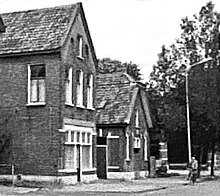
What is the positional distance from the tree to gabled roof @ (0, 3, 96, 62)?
1540 cm

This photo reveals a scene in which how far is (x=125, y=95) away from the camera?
4531cm

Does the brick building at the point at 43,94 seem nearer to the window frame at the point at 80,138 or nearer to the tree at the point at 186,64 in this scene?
the window frame at the point at 80,138

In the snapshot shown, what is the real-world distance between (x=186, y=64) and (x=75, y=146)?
18023 mm

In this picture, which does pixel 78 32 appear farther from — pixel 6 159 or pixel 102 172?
pixel 102 172

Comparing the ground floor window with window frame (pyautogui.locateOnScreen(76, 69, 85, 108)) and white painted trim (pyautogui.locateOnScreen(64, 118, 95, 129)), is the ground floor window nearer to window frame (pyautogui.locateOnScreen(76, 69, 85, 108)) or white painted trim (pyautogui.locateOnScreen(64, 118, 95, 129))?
white painted trim (pyautogui.locateOnScreen(64, 118, 95, 129))

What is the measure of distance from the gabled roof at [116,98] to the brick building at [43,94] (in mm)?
7871

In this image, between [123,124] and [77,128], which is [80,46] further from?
[123,124]

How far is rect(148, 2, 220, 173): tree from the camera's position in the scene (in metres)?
49.1

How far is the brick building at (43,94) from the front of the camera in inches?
1303

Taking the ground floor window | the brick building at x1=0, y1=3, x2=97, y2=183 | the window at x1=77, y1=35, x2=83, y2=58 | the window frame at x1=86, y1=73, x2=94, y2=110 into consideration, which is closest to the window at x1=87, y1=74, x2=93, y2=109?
the window frame at x1=86, y1=73, x2=94, y2=110

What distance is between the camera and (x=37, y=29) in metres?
34.7

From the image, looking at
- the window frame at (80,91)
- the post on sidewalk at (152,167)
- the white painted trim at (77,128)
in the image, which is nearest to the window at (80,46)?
the window frame at (80,91)

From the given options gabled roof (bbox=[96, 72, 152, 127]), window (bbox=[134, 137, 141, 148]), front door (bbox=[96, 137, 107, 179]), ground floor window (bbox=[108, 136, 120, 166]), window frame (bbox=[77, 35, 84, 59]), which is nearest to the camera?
window frame (bbox=[77, 35, 84, 59])

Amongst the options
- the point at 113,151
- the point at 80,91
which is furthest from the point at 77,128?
the point at 113,151
